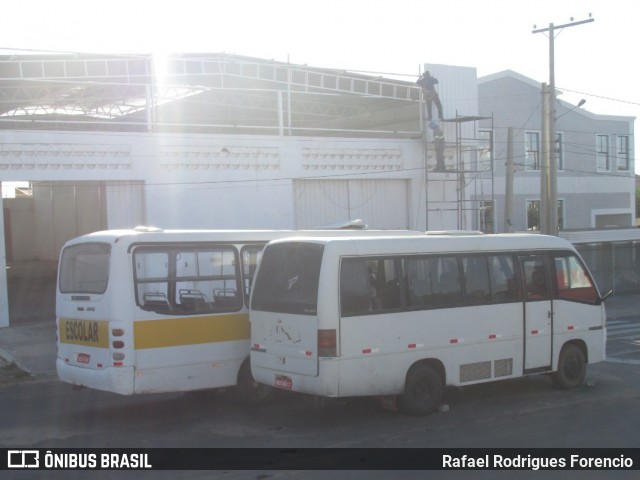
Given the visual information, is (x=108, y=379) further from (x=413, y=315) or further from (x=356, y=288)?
(x=413, y=315)

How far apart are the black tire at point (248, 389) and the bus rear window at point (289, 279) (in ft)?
3.60

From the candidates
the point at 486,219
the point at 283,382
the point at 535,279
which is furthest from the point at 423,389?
the point at 486,219

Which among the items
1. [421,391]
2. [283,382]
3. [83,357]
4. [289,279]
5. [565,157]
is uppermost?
[565,157]

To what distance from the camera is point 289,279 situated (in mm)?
10172

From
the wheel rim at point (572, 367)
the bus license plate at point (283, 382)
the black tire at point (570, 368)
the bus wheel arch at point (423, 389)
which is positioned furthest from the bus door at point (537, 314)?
the bus license plate at point (283, 382)

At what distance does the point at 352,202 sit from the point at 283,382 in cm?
1516

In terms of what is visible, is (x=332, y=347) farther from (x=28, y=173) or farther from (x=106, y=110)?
(x=106, y=110)

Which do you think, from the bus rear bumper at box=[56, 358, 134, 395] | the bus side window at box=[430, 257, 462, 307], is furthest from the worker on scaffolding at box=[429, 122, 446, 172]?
the bus rear bumper at box=[56, 358, 134, 395]

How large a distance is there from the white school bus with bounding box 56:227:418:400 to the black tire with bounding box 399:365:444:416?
232cm

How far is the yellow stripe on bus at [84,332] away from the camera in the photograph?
10172 mm

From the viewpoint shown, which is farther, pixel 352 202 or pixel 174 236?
pixel 352 202

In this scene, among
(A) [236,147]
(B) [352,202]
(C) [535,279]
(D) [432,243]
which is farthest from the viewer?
(B) [352,202]

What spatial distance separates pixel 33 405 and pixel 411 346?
5863 millimetres

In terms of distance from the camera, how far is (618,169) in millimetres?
42625
